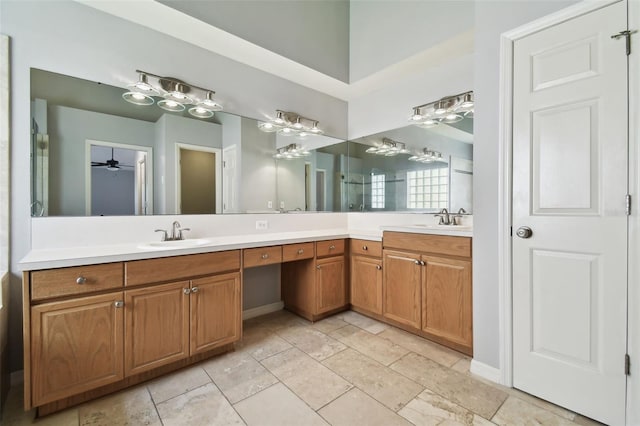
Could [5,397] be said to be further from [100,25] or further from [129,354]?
[100,25]

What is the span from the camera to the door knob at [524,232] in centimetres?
166

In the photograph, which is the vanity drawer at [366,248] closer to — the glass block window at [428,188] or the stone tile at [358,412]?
the glass block window at [428,188]

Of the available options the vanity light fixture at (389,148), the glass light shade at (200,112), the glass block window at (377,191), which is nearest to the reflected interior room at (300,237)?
the glass light shade at (200,112)

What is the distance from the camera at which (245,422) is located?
4.76ft

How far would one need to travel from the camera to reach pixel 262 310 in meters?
2.93

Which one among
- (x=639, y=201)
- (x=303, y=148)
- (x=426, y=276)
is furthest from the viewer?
(x=303, y=148)

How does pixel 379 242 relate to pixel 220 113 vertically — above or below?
below

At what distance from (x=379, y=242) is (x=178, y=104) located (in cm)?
215

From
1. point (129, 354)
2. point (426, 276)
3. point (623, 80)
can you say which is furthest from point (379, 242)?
point (129, 354)

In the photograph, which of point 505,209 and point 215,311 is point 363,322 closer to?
point 215,311

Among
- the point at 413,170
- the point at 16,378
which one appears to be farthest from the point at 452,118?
the point at 16,378

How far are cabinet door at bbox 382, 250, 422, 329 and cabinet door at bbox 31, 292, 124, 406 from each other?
2.05 meters

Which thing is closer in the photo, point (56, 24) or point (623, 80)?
point (623, 80)

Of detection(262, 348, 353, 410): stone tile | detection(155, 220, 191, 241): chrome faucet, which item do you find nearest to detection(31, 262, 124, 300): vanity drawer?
detection(155, 220, 191, 241): chrome faucet
